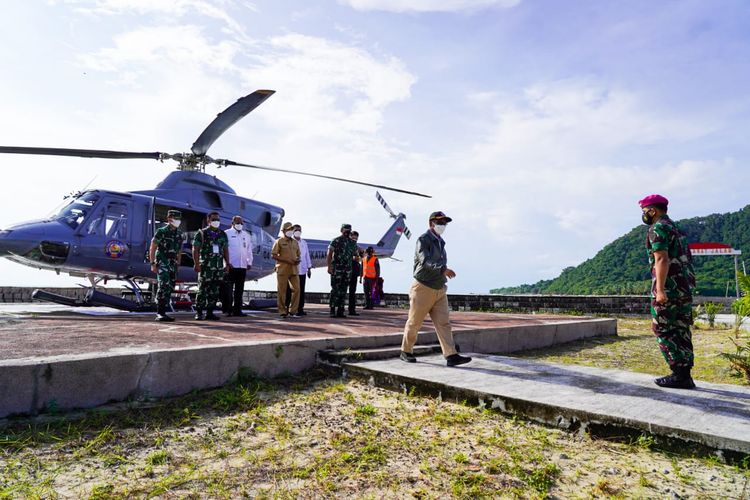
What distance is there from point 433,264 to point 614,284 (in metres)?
86.6

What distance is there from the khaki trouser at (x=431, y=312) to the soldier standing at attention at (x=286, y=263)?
3.68 m

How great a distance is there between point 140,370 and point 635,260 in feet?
314

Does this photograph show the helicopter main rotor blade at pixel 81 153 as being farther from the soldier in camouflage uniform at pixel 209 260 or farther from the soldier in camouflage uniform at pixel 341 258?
the soldier in camouflage uniform at pixel 341 258

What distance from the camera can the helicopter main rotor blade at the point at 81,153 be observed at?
911 centimetres

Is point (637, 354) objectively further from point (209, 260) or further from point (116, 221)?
point (116, 221)

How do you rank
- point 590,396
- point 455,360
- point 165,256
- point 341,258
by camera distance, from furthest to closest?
point 341,258, point 165,256, point 455,360, point 590,396

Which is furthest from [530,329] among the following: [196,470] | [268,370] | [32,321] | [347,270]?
[32,321]

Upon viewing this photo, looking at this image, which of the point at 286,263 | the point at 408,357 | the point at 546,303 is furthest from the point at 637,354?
the point at 546,303

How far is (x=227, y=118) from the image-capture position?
995 centimetres

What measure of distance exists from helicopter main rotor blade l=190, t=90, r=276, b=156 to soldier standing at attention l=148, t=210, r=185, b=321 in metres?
3.04

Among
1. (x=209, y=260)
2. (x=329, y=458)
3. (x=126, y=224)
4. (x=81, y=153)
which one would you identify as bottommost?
(x=329, y=458)

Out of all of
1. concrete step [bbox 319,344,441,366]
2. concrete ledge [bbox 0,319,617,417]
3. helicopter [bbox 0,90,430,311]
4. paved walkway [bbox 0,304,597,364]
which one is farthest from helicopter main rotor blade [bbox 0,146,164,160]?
concrete step [bbox 319,344,441,366]

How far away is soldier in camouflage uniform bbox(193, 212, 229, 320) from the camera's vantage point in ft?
25.3

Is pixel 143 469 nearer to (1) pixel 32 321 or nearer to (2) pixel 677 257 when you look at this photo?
(2) pixel 677 257
